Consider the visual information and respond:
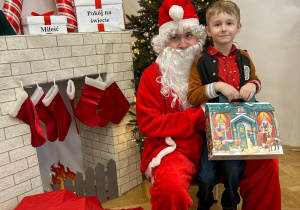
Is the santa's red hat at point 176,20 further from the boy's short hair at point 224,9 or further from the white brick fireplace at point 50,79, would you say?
the white brick fireplace at point 50,79

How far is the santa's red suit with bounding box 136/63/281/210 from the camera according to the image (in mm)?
1296

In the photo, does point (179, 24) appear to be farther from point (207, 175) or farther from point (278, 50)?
point (278, 50)

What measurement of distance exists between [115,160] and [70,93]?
0.66m

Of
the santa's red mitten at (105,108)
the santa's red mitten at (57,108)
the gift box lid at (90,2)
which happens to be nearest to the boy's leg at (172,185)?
the santa's red mitten at (105,108)

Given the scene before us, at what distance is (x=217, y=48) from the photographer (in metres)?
1.51

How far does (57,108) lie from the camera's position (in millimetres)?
1856

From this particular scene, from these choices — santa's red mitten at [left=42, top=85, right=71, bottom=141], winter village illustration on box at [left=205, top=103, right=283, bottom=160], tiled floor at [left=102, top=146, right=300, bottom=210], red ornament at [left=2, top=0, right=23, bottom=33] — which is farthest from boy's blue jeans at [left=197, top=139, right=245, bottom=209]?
red ornament at [left=2, top=0, right=23, bottom=33]

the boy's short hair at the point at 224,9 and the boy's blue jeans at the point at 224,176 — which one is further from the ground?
the boy's short hair at the point at 224,9

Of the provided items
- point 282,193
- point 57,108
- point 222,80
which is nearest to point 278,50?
point 282,193

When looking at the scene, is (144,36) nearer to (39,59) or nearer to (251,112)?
(39,59)

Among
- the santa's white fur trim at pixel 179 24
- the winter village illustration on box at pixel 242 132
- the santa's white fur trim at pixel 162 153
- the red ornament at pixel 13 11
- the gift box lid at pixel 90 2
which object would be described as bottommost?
the santa's white fur trim at pixel 162 153

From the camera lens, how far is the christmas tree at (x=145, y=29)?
1.94 m

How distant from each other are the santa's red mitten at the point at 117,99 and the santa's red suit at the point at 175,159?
1.50 feet

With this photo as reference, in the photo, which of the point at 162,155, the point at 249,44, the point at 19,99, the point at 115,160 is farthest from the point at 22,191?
the point at 249,44
